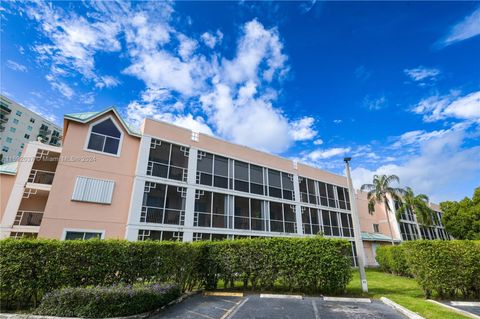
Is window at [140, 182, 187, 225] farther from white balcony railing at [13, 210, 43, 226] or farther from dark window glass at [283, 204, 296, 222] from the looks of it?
dark window glass at [283, 204, 296, 222]

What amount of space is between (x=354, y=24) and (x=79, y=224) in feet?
60.2

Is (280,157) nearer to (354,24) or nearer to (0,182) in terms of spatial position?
(354,24)

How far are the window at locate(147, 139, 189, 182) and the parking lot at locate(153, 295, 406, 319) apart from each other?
968 cm

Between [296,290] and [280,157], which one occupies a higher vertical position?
[280,157]

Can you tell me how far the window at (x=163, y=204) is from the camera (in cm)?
1519

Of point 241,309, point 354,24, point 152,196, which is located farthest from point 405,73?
point 152,196

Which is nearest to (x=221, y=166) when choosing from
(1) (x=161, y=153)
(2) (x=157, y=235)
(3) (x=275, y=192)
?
(1) (x=161, y=153)

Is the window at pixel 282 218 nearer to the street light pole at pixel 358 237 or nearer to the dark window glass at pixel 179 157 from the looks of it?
the dark window glass at pixel 179 157

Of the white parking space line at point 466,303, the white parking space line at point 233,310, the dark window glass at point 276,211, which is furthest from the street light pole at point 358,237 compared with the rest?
the dark window glass at point 276,211

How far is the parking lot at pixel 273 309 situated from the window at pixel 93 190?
29.6ft

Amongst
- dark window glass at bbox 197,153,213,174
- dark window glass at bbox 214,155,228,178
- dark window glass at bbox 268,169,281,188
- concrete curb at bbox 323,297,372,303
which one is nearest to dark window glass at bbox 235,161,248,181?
dark window glass at bbox 214,155,228,178

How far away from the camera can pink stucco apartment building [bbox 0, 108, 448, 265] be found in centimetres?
1366

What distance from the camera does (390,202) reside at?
1310 inches

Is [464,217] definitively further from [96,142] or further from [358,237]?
[96,142]
